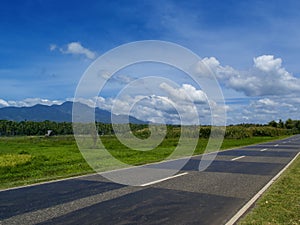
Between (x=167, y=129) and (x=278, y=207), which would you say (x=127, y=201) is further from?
(x=167, y=129)

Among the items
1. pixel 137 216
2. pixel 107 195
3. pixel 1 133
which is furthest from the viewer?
pixel 1 133

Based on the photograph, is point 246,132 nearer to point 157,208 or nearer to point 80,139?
point 80,139

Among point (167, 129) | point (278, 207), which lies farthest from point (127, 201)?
point (167, 129)

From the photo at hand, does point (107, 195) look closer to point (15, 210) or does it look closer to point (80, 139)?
point (15, 210)

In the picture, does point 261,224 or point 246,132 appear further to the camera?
point 246,132

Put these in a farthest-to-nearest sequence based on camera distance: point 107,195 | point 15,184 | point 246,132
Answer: point 246,132
point 15,184
point 107,195

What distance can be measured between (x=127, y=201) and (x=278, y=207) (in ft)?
11.4

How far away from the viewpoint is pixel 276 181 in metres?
11.0

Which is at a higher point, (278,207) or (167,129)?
(167,129)

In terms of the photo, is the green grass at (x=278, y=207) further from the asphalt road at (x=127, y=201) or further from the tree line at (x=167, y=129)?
the tree line at (x=167, y=129)

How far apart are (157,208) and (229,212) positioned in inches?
61.3

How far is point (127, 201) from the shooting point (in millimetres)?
7793

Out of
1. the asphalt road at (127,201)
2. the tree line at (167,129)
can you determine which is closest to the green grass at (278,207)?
the asphalt road at (127,201)

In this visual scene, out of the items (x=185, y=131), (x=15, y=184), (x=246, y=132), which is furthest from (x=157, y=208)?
(x=246, y=132)
